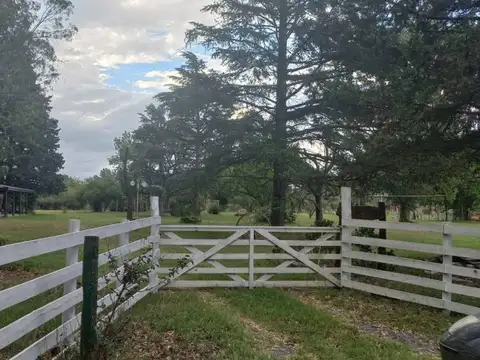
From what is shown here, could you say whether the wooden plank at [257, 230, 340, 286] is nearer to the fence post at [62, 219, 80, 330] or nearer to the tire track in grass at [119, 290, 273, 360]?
the tire track in grass at [119, 290, 273, 360]

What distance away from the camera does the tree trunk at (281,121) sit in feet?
46.0

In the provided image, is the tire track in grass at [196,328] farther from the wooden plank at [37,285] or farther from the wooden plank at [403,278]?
the wooden plank at [403,278]

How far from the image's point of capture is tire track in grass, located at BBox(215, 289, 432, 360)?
177 inches

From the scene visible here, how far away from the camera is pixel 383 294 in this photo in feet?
23.0

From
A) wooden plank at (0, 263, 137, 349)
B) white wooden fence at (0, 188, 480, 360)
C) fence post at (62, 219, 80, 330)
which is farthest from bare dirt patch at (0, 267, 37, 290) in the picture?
wooden plank at (0, 263, 137, 349)

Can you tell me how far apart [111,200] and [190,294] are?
57126 mm

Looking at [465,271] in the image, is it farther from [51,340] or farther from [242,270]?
[51,340]

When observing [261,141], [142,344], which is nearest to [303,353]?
[142,344]

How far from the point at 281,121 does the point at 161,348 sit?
11529mm

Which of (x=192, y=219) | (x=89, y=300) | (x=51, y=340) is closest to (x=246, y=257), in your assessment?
(x=89, y=300)

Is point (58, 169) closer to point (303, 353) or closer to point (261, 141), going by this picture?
point (261, 141)

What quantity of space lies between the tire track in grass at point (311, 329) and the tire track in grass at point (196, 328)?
0.51m

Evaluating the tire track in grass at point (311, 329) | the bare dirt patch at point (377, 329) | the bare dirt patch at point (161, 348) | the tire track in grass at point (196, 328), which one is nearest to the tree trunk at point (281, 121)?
the tire track in grass at point (311, 329)

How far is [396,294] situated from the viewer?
6.86m
